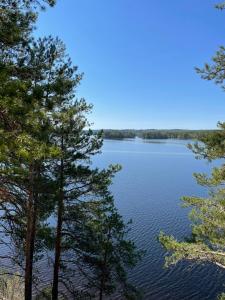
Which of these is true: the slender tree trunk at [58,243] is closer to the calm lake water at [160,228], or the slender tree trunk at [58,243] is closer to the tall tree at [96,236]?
the tall tree at [96,236]

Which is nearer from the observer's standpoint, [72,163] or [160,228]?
[72,163]

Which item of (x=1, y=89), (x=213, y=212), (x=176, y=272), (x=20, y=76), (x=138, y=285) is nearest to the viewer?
(x=1, y=89)

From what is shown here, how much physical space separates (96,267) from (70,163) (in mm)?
4709

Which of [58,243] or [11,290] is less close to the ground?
[58,243]

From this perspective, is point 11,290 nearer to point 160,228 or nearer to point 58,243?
point 58,243

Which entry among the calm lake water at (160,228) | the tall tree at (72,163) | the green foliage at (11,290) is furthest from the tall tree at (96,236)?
the calm lake water at (160,228)

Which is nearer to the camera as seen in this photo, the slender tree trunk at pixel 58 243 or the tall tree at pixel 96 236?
the slender tree trunk at pixel 58 243

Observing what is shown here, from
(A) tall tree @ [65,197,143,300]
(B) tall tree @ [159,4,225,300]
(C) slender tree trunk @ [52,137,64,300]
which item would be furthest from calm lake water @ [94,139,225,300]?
(C) slender tree trunk @ [52,137,64,300]

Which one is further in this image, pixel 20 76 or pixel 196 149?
pixel 196 149

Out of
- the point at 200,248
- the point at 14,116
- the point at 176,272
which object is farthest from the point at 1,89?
the point at 176,272

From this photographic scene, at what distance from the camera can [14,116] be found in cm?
660

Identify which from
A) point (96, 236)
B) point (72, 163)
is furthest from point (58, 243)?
point (72, 163)

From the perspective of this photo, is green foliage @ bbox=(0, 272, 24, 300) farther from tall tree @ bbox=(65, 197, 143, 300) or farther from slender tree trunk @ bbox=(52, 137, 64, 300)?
tall tree @ bbox=(65, 197, 143, 300)

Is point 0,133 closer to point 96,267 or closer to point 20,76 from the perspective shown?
point 20,76
